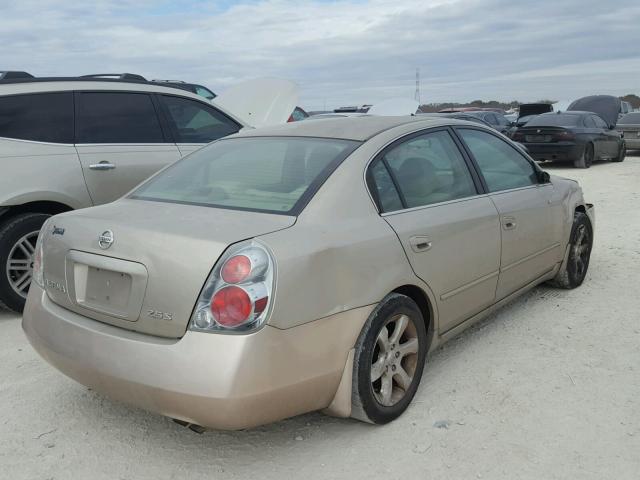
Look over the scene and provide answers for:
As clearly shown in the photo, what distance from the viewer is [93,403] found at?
3.33 meters

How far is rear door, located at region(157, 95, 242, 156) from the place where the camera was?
5723 mm

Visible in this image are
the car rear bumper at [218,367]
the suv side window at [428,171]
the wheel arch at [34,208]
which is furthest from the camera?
the wheel arch at [34,208]

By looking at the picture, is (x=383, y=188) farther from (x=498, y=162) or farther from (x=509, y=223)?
(x=498, y=162)

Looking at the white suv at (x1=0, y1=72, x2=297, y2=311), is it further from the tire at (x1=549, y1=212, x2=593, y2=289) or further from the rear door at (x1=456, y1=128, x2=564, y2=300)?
the tire at (x1=549, y1=212, x2=593, y2=289)

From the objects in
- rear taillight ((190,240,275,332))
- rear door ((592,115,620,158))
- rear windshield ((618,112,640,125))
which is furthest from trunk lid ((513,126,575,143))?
rear taillight ((190,240,275,332))

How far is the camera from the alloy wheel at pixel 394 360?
2984mm

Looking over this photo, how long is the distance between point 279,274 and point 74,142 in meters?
3.28

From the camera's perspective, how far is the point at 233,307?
8.00ft

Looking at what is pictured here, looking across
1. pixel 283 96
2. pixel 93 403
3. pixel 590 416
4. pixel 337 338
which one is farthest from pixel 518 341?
pixel 283 96

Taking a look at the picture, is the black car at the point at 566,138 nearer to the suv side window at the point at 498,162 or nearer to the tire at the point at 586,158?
the tire at the point at 586,158

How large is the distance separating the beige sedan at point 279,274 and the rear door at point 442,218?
11 mm

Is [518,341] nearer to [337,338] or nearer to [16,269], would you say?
[337,338]

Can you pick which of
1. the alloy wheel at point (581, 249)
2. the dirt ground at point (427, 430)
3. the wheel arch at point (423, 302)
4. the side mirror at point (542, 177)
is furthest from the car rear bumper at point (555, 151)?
the wheel arch at point (423, 302)

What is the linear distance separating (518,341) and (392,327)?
144 centimetres
